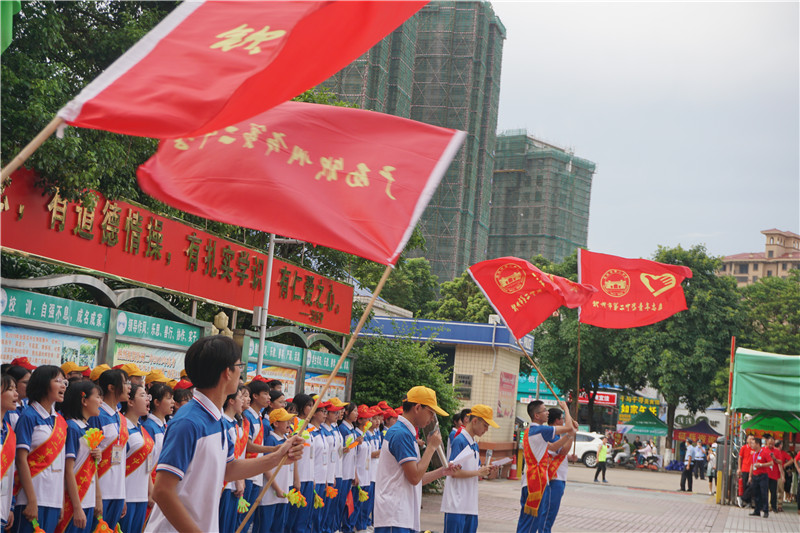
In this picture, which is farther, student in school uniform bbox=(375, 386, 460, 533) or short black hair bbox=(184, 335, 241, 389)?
student in school uniform bbox=(375, 386, 460, 533)

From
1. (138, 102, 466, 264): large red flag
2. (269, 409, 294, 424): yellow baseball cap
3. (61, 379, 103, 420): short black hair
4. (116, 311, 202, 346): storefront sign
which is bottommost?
(269, 409, 294, 424): yellow baseball cap

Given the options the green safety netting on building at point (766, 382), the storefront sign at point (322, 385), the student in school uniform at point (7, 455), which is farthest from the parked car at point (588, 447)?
the student in school uniform at point (7, 455)

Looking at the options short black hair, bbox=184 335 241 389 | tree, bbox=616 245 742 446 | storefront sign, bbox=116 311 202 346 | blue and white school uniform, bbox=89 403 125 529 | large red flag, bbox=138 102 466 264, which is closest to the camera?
short black hair, bbox=184 335 241 389

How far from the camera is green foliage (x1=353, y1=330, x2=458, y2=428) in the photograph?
17.7m

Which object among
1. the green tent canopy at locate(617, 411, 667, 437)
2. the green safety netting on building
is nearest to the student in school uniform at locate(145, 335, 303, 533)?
the green safety netting on building

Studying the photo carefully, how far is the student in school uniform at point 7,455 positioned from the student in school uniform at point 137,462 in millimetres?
1198

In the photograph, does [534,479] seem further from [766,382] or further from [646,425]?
[646,425]

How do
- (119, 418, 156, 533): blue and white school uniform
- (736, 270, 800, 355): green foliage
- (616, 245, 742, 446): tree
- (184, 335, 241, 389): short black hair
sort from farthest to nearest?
1. (736, 270, 800, 355): green foliage
2. (616, 245, 742, 446): tree
3. (119, 418, 156, 533): blue and white school uniform
4. (184, 335, 241, 389): short black hair

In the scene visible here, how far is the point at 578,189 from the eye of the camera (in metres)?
78.2

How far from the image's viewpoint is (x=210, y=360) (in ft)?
11.9

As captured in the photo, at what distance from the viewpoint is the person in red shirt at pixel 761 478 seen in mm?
18953

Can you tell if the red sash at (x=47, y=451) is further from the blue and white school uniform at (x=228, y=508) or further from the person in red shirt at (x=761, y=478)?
the person in red shirt at (x=761, y=478)

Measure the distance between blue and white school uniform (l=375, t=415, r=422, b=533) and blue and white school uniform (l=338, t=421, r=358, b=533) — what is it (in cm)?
492

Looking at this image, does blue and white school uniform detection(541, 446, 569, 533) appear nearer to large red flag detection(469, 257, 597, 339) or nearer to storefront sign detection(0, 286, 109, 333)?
large red flag detection(469, 257, 597, 339)
